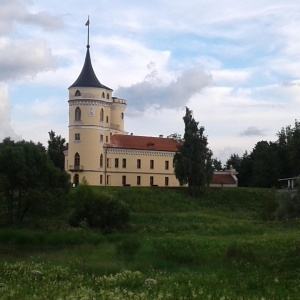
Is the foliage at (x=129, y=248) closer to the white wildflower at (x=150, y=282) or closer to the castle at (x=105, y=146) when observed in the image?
the white wildflower at (x=150, y=282)

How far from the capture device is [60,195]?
1898 inches

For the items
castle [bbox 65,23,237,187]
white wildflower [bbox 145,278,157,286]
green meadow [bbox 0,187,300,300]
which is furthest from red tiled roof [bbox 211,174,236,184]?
white wildflower [bbox 145,278,157,286]

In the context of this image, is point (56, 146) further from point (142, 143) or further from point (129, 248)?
point (129, 248)

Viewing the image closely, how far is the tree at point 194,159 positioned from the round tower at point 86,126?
1620cm

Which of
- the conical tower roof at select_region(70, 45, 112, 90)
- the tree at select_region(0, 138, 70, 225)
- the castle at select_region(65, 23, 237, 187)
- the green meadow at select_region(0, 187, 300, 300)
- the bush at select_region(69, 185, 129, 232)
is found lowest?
the green meadow at select_region(0, 187, 300, 300)

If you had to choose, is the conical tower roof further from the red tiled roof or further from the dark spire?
the red tiled roof

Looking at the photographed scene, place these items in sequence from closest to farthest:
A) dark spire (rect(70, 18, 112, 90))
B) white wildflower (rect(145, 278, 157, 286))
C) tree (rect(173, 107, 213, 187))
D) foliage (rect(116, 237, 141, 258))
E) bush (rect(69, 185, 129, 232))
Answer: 1. white wildflower (rect(145, 278, 157, 286))
2. foliage (rect(116, 237, 141, 258))
3. bush (rect(69, 185, 129, 232))
4. tree (rect(173, 107, 213, 187))
5. dark spire (rect(70, 18, 112, 90))

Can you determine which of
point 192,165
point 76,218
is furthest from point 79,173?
point 76,218

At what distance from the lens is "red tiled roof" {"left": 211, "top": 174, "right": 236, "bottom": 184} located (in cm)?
9562

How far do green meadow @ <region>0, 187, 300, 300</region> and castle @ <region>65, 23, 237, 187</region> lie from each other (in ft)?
112

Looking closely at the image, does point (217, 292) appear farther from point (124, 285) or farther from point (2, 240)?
point (2, 240)

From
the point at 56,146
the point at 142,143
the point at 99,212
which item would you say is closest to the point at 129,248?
the point at 99,212

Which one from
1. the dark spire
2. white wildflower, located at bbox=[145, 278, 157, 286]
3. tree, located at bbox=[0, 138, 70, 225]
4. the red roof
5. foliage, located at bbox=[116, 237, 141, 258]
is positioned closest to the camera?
white wildflower, located at bbox=[145, 278, 157, 286]

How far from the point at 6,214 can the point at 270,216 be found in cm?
2275
